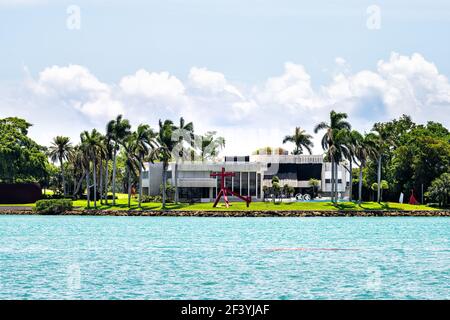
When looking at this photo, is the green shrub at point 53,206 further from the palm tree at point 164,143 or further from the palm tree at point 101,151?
the palm tree at point 164,143

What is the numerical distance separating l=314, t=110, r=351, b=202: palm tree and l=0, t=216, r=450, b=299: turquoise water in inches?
1681

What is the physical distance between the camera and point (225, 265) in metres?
44.0

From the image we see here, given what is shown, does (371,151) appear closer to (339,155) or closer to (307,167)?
(339,155)

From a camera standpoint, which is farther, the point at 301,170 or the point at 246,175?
the point at 301,170

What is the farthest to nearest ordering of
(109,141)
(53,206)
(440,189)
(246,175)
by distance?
(246,175)
(109,141)
(53,206)
(440,189)

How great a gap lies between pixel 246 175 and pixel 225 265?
8499 cm

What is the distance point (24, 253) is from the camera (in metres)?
52.6

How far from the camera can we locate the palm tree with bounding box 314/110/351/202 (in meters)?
118

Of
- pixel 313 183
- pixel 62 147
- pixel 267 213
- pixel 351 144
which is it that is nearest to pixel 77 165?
pixel 62 147

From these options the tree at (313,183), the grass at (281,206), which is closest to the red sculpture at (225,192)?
the grass at (281,206)

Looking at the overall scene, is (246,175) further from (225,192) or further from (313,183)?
(313,183)

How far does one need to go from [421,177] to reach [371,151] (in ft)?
33.9

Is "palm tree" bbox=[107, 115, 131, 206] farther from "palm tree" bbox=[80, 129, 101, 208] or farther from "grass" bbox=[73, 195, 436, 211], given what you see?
"grass" bbox=[73, 195, 436, 211]
